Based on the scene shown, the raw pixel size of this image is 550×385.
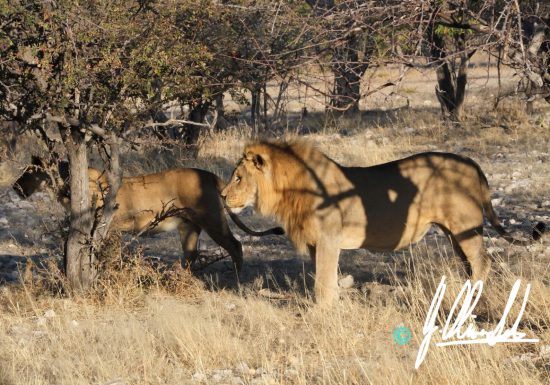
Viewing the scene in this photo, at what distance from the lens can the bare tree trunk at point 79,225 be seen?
7977 mm

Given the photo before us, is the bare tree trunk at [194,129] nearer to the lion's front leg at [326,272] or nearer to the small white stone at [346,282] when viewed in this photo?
the small white stone at [346,282]

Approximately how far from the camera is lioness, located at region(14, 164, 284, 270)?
9.34 m

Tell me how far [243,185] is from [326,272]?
3.34 ft

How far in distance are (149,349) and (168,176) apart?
341 cm

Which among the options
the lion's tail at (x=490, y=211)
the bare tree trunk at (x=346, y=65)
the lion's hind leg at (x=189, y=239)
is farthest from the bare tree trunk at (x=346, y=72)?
the lion's hind leg at (x=189, y=239)

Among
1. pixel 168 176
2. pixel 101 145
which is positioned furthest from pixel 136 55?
pixel 168 176

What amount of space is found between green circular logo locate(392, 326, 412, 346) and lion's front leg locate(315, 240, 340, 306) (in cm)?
82

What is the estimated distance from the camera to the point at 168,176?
9570 mm

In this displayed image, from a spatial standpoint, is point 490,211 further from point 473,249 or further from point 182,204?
point 182,204

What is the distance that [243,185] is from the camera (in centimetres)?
774

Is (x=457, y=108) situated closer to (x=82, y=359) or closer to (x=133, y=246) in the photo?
(x=133, y=246)

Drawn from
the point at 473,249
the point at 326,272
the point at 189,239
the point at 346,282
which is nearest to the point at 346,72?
the point at 326,272

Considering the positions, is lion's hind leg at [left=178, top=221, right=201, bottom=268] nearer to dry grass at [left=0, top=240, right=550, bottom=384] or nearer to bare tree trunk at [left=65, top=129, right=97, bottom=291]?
dry grass at [left=0, top=240, right=550, bottom=384]

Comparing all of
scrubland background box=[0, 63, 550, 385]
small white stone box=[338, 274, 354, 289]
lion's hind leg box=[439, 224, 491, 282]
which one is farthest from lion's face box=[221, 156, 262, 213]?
lion's hind leg box=[439, 224, 491, 282]
